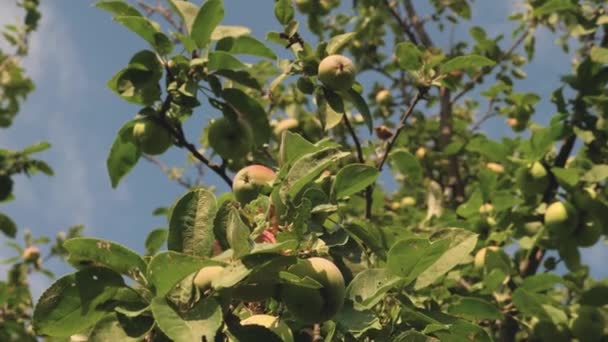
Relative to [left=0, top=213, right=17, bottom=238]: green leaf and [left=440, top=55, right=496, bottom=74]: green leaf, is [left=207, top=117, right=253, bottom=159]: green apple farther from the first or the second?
[left=0, top=213, right=17, bottom=238]: green leaf

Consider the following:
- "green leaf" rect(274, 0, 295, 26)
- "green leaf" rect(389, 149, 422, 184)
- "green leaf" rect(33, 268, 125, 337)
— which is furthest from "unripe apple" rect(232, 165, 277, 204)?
"green leaf" rect(389, 149, 422, 184)

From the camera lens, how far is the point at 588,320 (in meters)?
2.77

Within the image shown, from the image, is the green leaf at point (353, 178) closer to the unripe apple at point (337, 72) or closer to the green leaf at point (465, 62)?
the unripe apple at point (337, 72)

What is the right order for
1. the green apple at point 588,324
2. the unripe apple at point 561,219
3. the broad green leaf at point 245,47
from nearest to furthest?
1. the broad green leaf at point 245,47
2. the green apple at point 588,324
3. the unripe apple at point 561,219

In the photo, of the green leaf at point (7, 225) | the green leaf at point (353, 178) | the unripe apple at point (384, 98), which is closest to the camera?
the green leaf at point (353, 178)

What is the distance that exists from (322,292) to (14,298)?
383 centimetres

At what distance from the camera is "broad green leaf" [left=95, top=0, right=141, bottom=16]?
1.90 m

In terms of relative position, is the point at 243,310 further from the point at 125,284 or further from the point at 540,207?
the point at 540,207

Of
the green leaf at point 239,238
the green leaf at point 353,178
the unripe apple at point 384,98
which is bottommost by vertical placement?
the green leaf at point 239,238

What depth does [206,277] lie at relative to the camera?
121cm

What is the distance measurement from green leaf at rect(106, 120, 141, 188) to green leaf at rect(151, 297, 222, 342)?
1017mm

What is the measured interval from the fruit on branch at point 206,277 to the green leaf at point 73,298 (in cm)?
14

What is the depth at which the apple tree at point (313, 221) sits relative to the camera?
121 centimetres

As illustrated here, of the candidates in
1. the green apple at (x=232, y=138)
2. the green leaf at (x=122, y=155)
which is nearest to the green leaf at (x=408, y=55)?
the green apple at (x=232, y=138)
